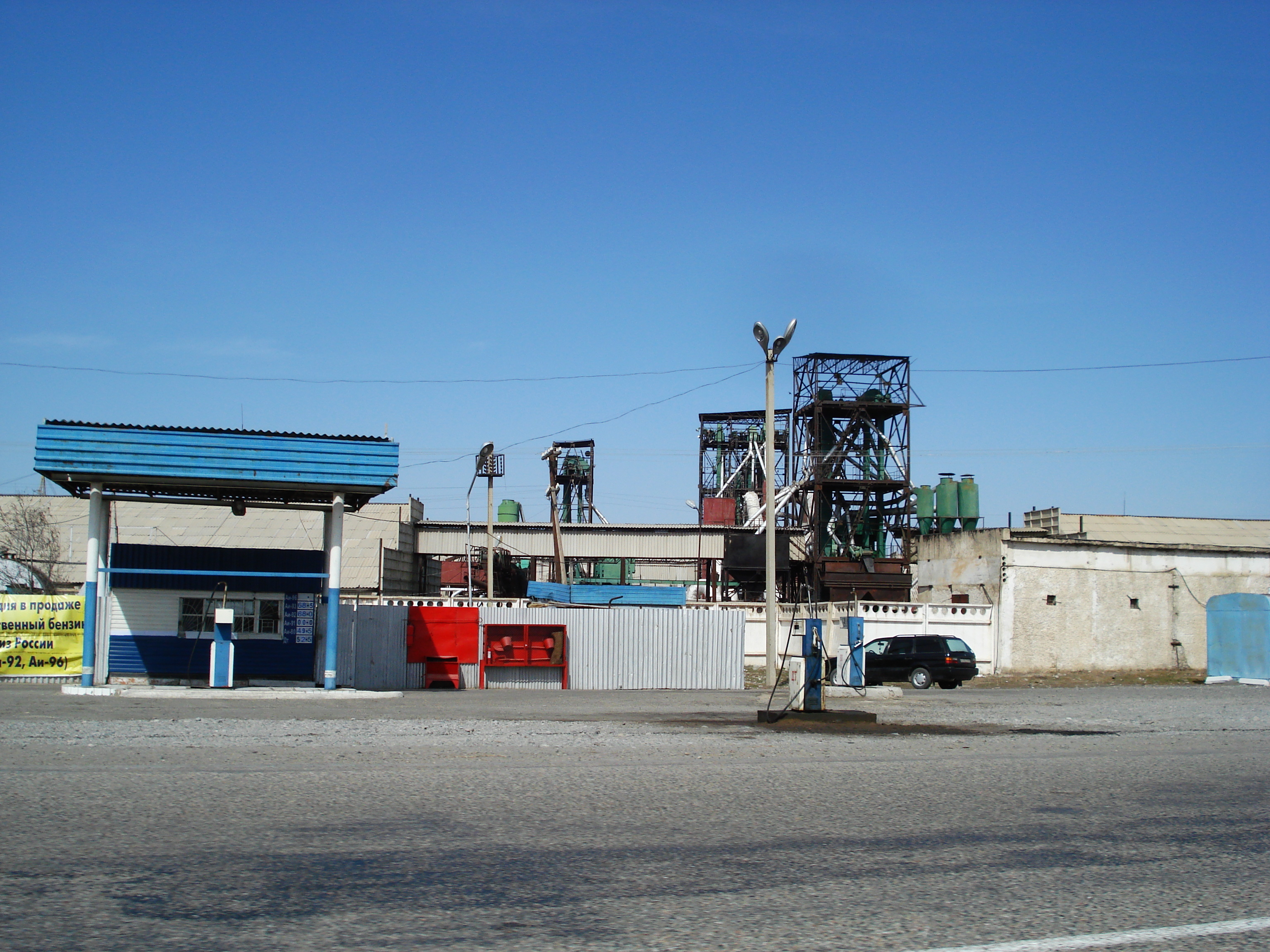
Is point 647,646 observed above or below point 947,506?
below

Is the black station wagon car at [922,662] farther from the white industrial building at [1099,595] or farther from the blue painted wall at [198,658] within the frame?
the blue painted wall at [198,658]

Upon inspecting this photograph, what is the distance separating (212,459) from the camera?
22734 millimetres

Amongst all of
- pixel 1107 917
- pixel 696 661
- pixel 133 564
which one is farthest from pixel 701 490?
pixel 1107 917

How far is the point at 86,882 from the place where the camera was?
585cm

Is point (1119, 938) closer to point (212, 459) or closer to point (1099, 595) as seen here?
point (212, 459)

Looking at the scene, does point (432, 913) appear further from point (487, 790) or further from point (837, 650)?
point (837, 650)

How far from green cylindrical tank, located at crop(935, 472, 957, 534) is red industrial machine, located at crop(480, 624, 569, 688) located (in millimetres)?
36575

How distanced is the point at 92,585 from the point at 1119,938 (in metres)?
22.2

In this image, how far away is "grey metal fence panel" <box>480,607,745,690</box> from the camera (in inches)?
1119

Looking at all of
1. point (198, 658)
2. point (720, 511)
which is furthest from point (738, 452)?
point (198, 658)

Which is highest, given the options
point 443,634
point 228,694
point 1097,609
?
point 1097,609

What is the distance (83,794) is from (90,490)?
16.8 metres

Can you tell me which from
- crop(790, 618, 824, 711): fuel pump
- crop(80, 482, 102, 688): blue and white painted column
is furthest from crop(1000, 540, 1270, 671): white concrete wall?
crop(80, 482, 102, 688): blue and white painted column

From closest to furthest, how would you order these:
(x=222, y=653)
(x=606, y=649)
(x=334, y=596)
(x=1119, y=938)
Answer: (x=1119, y=938) → (x=222, y=653) → (x=334, y=596) → (x=606, y=649)
